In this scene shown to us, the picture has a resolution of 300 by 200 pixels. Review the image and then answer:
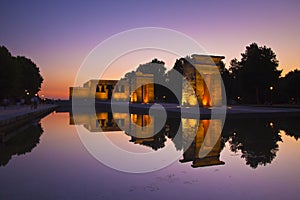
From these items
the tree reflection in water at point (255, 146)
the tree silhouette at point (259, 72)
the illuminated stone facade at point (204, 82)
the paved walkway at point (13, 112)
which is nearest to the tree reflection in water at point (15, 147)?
the paved walkway at point (13, 112)

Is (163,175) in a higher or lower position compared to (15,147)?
lower

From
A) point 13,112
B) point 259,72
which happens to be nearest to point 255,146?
point 13,112

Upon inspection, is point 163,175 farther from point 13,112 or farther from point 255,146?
point 13,112

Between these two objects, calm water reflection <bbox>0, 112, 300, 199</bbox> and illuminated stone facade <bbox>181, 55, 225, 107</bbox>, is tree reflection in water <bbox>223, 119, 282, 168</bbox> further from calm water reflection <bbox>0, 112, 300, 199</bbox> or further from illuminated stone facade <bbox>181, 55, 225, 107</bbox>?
illuminated stone facade <bbox>181, 55, 225, 107</bbox>

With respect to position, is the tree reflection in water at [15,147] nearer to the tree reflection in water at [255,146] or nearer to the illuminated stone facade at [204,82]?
the tree reflection in water at [255,146]

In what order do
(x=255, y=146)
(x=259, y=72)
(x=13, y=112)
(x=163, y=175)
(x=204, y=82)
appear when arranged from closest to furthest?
1. (x=163, y=175)
2. (x=255, y=146)
3. (x=13, y=112)
4. (x=204, y=82)
5. (x=259, y=72)

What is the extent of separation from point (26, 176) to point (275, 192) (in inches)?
174

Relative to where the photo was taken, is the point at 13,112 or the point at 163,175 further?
the point at 13,112

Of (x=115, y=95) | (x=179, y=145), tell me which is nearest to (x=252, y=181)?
(x=179, y=145)

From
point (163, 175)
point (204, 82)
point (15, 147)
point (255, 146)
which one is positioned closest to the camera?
point (163, 175)

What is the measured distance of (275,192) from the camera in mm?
4133

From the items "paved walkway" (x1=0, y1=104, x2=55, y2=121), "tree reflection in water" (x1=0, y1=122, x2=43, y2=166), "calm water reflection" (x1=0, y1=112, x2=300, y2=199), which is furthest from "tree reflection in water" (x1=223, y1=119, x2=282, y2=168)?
"paved walkway" (x1=0, y1=104, x2=55, y2=121)

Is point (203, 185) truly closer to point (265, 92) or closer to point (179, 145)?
point (179, 145)

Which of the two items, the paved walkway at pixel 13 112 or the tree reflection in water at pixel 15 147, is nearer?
the tree reflection in water at pixel 15 147
